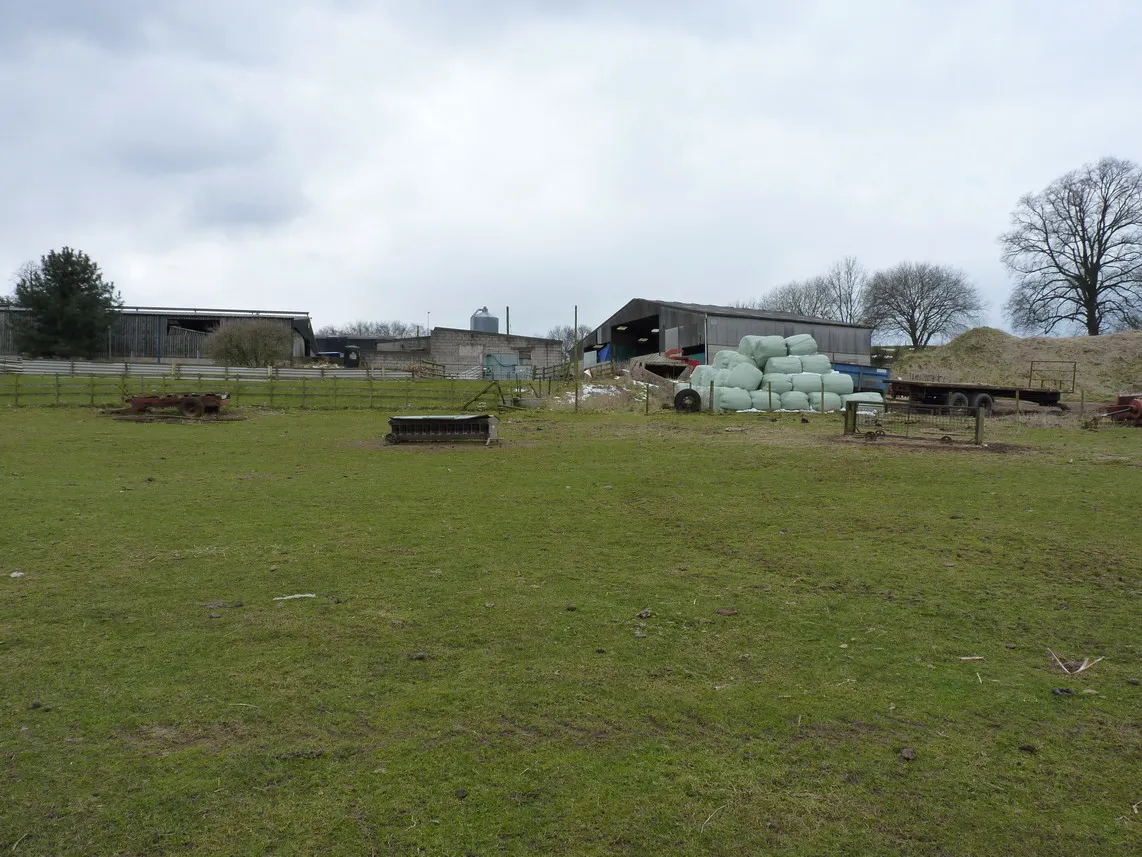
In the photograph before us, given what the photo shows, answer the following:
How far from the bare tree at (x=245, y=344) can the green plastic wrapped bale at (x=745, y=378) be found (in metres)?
26.6

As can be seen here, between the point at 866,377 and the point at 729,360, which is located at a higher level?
the point at 729,360

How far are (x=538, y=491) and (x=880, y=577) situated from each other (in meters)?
5.33

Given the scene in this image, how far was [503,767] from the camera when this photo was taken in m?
3.05

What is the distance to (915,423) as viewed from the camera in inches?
821

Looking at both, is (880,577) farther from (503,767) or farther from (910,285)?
(910,285)

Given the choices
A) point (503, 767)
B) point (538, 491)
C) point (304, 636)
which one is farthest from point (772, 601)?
point (538, 491)

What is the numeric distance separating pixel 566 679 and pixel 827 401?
86.5 ft

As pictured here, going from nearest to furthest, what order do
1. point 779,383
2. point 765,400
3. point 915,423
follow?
point 915,423
point 765,400
point 779,383

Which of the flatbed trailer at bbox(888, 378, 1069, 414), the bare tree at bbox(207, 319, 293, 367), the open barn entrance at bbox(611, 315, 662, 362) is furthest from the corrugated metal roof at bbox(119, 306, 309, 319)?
the flatbed trailer at bbox(888, 378, 1069, 414)

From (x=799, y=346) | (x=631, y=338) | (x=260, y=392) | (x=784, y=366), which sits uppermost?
(x=631, y=338)

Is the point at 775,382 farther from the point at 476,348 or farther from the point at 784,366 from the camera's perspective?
the point at 476,348

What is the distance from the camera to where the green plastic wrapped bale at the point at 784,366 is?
29.0 metres

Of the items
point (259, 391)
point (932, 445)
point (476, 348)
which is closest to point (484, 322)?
point (476, 348)

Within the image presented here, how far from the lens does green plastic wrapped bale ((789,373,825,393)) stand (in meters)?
28.0
